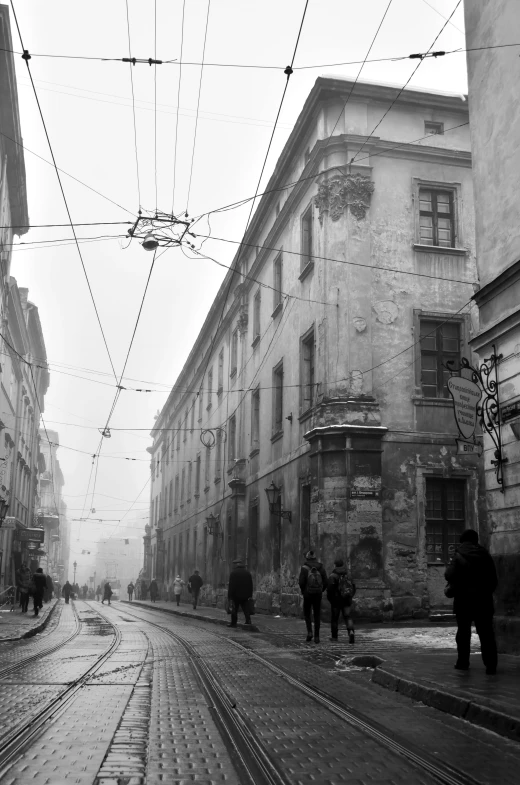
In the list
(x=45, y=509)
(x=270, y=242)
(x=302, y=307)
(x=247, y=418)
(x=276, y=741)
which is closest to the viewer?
(x=276, y=741)

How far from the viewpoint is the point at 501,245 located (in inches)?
479

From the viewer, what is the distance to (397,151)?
22234mm

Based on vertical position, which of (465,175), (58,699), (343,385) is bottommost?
(58,699)

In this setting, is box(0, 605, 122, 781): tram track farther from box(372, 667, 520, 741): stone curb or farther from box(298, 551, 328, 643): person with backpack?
box(298, 551, 328, 643): person with backpack

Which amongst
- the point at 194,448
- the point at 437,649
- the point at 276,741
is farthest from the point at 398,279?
the point at 194,448

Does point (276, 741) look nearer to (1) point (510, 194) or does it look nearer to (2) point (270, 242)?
(1) point (510, 194)

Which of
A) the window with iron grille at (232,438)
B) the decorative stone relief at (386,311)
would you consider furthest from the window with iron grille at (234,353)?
the decorative stone relief at (386,311)

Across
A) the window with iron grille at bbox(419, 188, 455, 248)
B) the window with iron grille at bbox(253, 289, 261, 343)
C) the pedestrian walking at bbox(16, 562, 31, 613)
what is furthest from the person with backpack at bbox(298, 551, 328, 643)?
the window with iron grille at bbox(253, 289, 261, 343)

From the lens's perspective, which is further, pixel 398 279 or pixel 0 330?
pixel 0 330

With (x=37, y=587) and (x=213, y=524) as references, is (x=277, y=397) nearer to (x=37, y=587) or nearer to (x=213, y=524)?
(x=37, y=587)

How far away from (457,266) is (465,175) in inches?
107

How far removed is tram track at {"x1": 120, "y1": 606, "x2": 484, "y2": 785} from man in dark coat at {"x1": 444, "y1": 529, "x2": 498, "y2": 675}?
1.71 metres

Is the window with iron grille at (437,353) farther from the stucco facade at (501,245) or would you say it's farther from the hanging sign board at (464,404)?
the hanging sign board at (464,404)

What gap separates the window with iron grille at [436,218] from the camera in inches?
875
